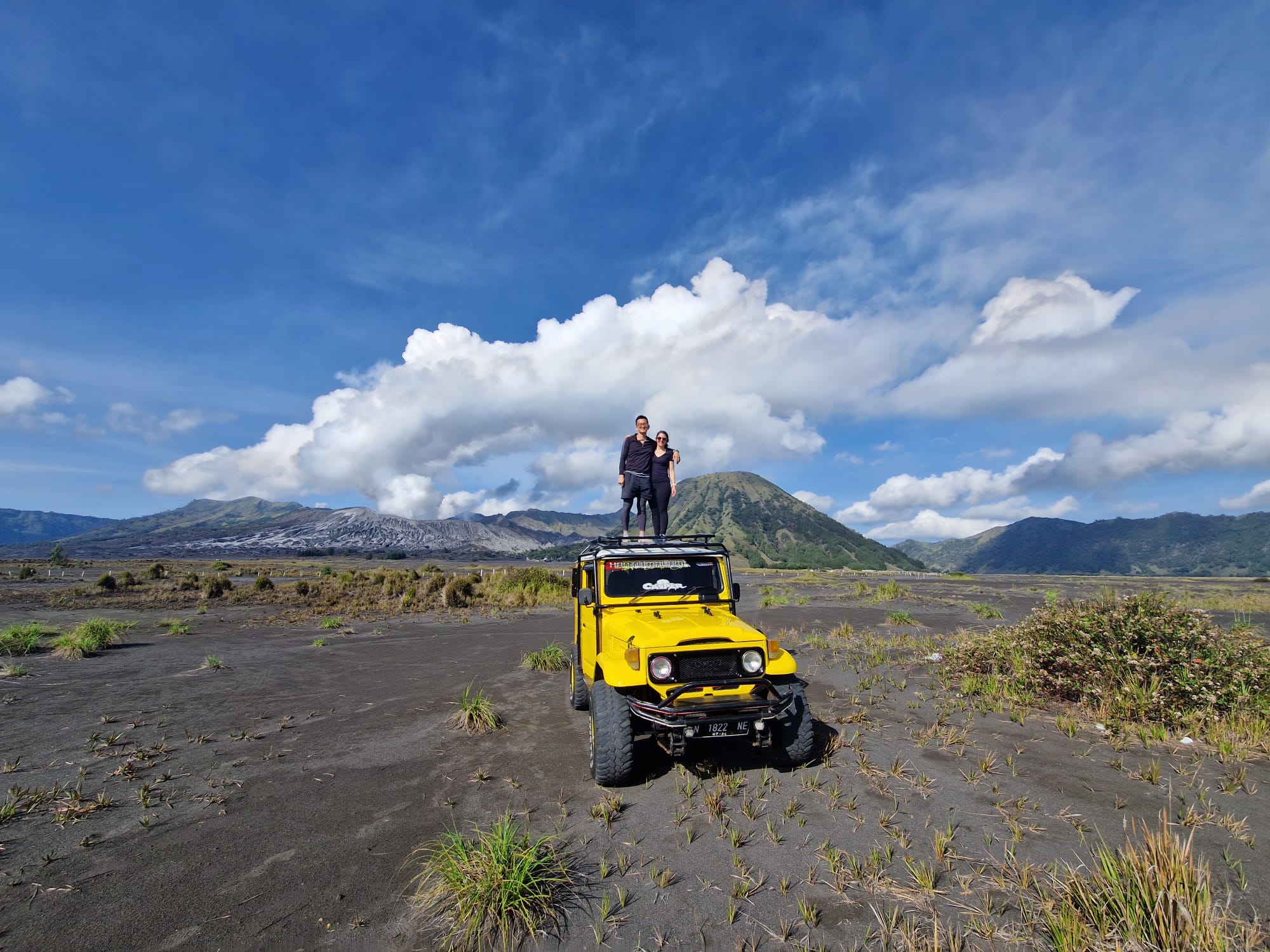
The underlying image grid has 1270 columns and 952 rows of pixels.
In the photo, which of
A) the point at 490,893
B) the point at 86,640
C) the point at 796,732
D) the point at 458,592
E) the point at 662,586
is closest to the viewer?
the point at 490,893

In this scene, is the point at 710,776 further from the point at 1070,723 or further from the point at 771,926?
the point at 1070,723

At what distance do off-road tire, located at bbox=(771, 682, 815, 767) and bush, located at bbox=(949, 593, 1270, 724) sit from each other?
5359 millimetres

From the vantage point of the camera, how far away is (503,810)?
18.8ft

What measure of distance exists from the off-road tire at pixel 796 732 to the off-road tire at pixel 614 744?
5.49 feet

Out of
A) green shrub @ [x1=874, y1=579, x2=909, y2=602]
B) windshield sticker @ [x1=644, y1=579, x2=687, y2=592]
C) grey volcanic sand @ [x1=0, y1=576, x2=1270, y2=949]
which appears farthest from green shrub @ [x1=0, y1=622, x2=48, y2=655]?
green shrub @ [x1=874, y1=579, x2=909, y2=602]

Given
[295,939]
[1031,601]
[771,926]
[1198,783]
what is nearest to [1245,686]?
[1198,783]

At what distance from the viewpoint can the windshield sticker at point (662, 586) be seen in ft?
25.9

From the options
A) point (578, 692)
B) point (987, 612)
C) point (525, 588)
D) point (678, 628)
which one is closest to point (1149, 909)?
point (678, 628)

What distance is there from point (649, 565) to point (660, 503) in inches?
131

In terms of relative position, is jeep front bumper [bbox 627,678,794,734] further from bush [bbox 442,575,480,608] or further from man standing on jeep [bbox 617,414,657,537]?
bush [bbox 442,575,480,608]

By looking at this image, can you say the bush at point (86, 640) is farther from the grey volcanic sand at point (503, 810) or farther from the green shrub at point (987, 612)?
the green shrub at point (987, 612)

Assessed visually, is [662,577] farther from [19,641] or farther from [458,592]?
[458,592]

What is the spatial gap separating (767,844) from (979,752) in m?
3.92

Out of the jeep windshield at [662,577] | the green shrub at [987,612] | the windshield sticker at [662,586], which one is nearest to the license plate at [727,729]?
the jeep windshield at [662,577]
